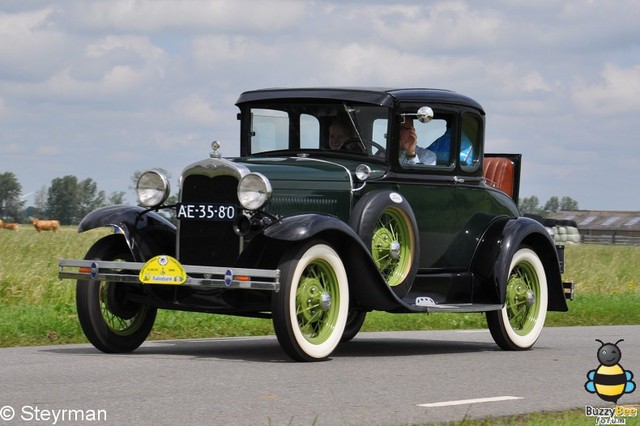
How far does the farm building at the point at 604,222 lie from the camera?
99938 millimetres

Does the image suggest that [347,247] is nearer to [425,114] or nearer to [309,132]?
[425,114]

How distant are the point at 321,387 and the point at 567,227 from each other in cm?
6777

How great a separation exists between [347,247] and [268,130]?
87.4 inches

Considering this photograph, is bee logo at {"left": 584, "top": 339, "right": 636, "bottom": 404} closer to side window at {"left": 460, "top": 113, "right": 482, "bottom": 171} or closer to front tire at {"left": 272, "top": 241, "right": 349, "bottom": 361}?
front tire at {"left": 272, "top": 241, "right": 349, "bottom": 361}

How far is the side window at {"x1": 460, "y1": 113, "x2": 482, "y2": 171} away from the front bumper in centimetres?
324

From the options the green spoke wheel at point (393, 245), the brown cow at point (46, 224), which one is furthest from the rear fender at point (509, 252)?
the brown cow at point (46, 224)

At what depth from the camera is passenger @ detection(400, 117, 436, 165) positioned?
1096 centimetres

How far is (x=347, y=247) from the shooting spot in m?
9.81

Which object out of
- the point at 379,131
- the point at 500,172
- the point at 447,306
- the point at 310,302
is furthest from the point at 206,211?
the point at 500,172

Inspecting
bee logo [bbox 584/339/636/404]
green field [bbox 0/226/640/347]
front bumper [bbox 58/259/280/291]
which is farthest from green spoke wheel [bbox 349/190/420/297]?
green field [bbox 0/226/640/347]

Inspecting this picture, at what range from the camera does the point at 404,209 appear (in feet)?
34.2

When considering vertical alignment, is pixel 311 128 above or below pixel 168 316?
above

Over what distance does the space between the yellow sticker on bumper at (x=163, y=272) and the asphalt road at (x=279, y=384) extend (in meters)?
0.60

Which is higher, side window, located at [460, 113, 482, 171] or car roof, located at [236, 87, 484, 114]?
car roof, located at [236, 87, 484, 114]
